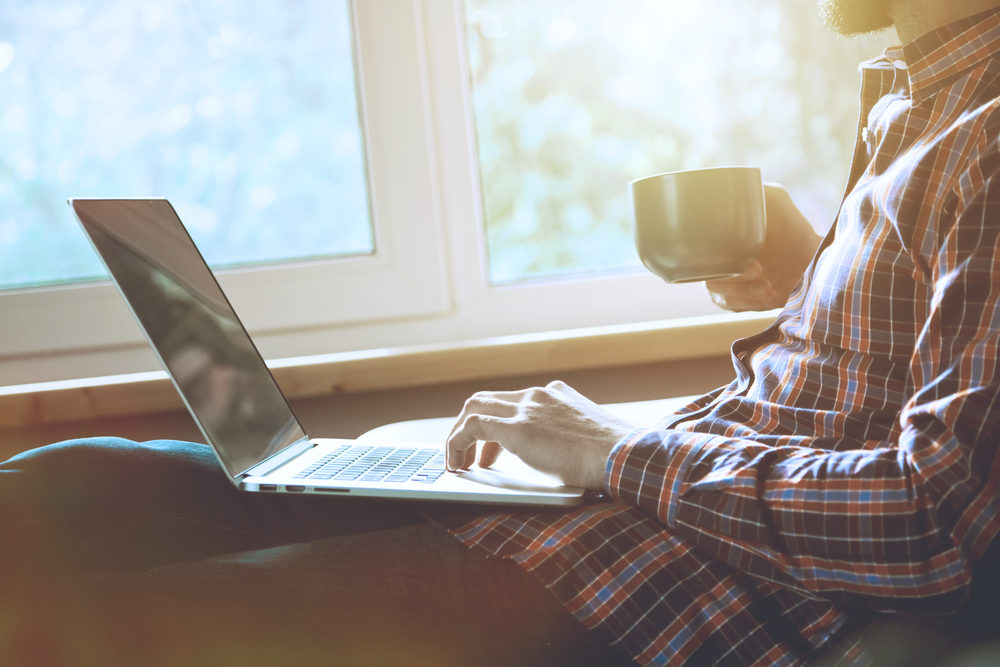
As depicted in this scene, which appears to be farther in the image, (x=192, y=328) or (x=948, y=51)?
(x=192, y=328)

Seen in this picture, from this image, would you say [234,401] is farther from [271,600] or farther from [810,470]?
[810,470]

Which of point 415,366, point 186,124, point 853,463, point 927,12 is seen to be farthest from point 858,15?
point 186,124

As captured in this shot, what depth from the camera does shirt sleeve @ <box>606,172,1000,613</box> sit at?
0.50 m

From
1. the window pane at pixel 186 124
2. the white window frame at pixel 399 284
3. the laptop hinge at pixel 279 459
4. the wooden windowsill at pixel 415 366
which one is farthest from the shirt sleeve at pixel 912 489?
the window pane at pixel 186 124

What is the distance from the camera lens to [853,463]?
0.55 m

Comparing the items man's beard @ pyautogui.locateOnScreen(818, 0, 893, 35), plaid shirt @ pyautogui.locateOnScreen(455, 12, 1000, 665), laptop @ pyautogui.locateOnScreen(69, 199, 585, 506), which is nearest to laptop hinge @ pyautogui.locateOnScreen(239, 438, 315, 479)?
laptop @ pyautogui.locateOnScreen(69, 199, 585, 506)

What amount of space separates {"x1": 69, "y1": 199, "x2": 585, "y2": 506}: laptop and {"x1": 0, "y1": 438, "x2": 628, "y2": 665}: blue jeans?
4 centimetres

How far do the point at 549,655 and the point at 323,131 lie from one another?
40.8 inches

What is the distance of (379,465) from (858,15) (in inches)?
24.7

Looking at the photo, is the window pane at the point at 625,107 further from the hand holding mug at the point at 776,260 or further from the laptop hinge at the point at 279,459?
the laptop hinge at the point at 279,459

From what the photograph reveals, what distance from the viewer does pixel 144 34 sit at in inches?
52.7

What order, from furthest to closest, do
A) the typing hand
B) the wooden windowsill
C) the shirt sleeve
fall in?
the wooden windowsill
the typing hand
the shirt sleeve

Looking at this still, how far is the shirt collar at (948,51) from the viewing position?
0.65m

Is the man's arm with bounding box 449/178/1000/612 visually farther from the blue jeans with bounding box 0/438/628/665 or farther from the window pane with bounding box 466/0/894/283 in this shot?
the window pane with bounding box 466/0/894/283
